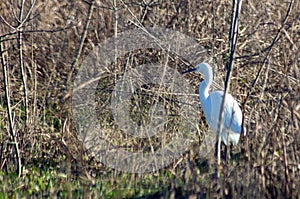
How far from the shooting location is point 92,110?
689 centimetres

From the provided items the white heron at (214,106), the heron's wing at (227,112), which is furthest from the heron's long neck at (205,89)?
the heron's wing at (227,112)

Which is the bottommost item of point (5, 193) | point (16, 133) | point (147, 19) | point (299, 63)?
point (5, 193)

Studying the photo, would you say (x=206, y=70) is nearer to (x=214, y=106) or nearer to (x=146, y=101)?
(x=214, y=106)

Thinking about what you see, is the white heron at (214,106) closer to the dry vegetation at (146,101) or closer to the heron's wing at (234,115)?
the heron's wing at (234,115)

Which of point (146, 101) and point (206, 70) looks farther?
point (146, 101)

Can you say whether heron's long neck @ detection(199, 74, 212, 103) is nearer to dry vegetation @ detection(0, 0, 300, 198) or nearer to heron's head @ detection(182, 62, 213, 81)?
heron's head @ detection(182, 62, 213, 81)

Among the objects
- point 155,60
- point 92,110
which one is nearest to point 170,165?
point 92,110

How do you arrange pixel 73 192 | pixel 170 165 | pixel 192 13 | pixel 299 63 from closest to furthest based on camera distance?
pixel 73 192 < pixel 170 165 < pixel 299 63 < pixel 192 13

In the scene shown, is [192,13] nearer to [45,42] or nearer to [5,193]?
[45,42]

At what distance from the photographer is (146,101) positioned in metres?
7.12

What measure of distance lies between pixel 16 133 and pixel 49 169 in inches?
16.2

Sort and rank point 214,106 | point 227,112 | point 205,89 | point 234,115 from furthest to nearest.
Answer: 1. point 205,89
2. point 214,106
3. point 227,112
4. point 234,115

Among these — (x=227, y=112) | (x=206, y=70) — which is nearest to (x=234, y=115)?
(x=227, y=112)

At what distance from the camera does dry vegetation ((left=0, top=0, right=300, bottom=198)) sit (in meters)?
4.23
